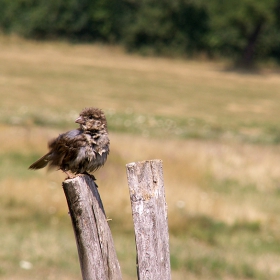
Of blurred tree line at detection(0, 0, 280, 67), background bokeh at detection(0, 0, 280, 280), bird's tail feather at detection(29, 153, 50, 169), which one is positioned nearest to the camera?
bird's tail feather at detection(29, 153, 50, 169)

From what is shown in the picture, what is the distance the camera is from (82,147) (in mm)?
4359

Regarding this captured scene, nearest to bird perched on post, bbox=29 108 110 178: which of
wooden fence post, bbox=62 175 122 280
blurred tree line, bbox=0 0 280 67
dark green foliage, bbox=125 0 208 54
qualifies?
wooden fence post, bbox=62 175 122 280

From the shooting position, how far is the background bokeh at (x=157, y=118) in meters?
10.2

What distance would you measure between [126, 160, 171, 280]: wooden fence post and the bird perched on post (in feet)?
2.49

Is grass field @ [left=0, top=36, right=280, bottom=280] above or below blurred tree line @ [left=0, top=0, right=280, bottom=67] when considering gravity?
below

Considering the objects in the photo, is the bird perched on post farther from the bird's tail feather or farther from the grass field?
the grass field

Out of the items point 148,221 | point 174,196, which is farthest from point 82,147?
point 174,196

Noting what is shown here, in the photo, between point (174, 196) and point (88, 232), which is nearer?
point (88, 232)

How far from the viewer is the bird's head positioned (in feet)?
14.4

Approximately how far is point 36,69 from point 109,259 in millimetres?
40299

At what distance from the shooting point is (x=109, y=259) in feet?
12.0

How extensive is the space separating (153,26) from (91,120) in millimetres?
51553

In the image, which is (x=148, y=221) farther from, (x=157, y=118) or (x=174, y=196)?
(x=157, y=118)

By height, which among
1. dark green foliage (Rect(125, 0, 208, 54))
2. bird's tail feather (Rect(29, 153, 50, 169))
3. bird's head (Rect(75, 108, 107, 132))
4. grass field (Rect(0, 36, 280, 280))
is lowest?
grass field (Rect(0, 36, 280, 280))
